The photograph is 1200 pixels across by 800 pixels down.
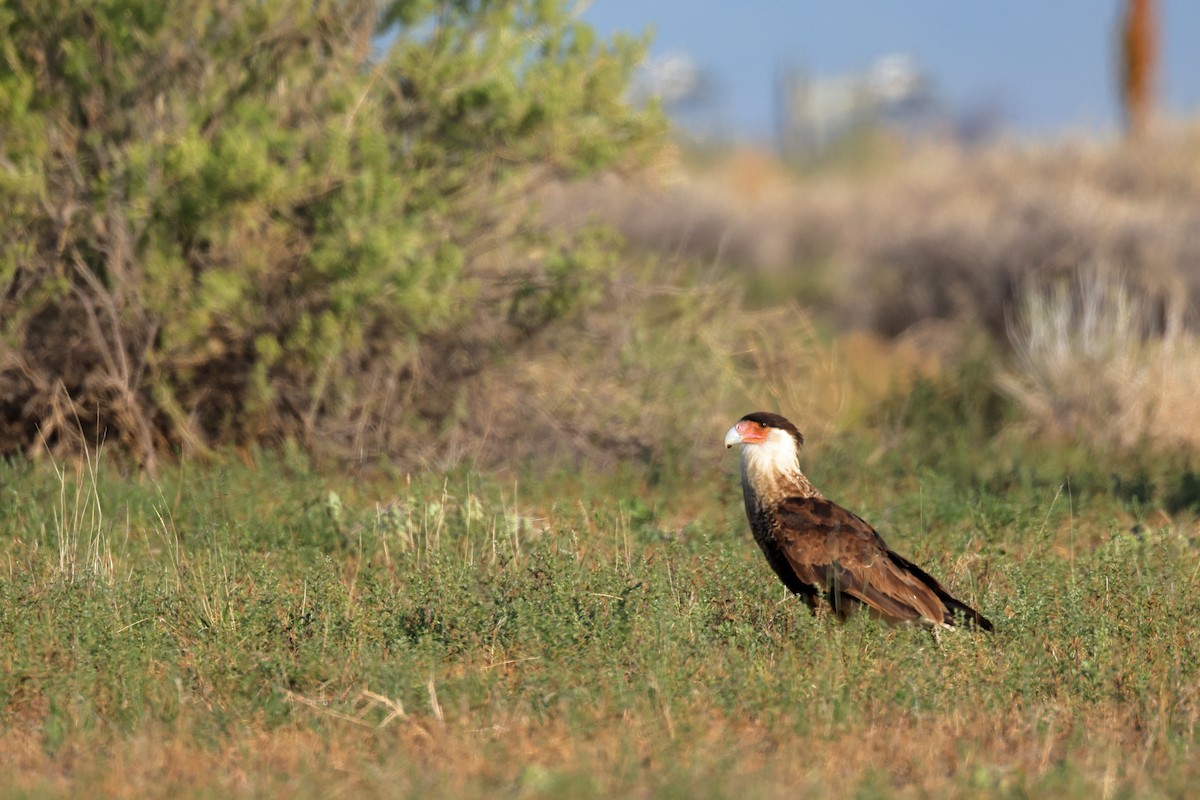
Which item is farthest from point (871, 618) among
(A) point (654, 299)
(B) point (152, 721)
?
(A) point (654, 299)

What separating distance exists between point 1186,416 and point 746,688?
7402 millimetres


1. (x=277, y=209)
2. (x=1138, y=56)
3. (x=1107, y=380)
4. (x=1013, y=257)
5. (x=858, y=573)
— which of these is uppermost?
(x=1138, y=56)

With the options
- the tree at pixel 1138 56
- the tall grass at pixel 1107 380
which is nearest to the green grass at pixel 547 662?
the tall grass at pixel 1107 380

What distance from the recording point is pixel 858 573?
592 cm

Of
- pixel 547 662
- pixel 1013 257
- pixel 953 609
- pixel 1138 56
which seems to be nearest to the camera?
pixel 547 662

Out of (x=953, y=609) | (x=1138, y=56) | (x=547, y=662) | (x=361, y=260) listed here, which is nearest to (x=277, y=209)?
(x=361, y=260)

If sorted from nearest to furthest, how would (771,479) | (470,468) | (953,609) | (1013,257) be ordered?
(953,609)
(771,479)
(470,468)
(1013,257)

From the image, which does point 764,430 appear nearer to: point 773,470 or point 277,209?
point 773,470

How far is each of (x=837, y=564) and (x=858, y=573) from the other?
10 cm

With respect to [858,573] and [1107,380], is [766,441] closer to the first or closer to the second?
[858,573]

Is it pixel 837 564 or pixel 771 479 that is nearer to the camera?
pixel 837 564

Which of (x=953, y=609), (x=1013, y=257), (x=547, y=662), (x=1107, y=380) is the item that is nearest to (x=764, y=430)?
(x=953, y=609)

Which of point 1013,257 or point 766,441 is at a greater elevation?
point 766,441

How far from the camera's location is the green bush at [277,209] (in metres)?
8.58
